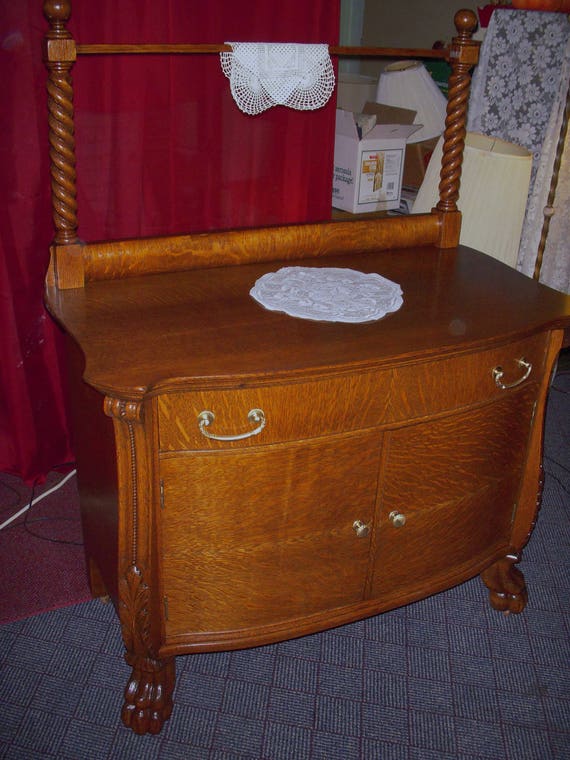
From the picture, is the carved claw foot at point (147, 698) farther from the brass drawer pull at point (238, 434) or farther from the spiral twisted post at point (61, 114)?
the spiral twisted post at point (61, 114)

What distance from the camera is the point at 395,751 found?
4.97 feet

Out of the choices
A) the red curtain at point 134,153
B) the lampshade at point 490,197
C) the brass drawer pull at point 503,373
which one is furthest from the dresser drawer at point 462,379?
the red curtain at point 134,153

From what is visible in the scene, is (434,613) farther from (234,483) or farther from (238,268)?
(238,268)

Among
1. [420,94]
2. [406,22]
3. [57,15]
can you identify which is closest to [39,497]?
[57,15]

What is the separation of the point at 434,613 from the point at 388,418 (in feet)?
2.38

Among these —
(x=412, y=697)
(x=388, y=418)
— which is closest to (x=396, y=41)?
(x=388, y=418)

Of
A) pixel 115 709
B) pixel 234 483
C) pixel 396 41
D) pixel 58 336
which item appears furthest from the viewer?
pixel 396 41

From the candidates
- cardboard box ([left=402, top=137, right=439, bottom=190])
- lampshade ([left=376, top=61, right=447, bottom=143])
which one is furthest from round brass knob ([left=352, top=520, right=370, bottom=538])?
lampshade ([left=376, top=61, right=447, bottom=143])

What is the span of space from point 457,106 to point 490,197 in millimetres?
261

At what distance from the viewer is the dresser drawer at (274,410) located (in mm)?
1259

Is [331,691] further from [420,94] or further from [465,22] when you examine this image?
[420,94]

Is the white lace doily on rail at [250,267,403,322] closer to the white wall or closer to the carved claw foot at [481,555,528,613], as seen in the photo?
the carved claw foot at [481,555,528,613]

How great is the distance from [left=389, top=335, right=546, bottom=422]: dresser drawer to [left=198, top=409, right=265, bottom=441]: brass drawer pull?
0.27 meters

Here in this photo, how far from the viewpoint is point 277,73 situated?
165 cm
